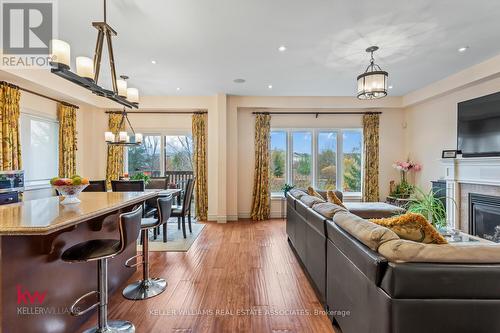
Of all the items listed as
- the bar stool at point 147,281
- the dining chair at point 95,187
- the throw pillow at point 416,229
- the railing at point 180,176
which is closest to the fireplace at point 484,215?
the throw pillow at point 416,229

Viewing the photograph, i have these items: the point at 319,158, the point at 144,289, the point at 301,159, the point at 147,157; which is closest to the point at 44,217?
the point at 144,289

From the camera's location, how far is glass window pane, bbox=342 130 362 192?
6.25m

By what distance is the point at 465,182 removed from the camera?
164 inches

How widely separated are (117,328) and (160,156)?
4.65 m

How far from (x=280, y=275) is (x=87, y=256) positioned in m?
2.11

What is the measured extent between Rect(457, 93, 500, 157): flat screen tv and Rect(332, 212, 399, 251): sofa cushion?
12.1 ft

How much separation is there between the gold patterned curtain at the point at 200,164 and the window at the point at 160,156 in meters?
0.34

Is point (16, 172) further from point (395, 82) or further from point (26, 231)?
point (395, 82)

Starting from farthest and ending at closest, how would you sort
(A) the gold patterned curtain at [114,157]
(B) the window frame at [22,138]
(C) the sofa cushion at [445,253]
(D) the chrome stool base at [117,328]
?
(A) the gold patterned curtain at [114,157], (B) the window frame at [22,138], (D) the chrome stool base at [117,328], (C) the sofa cushion at [445,253]

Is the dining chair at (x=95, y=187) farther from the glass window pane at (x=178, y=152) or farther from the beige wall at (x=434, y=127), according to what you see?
the beige wall at (x=434, y=127)

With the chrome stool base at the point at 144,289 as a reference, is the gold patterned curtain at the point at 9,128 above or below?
above

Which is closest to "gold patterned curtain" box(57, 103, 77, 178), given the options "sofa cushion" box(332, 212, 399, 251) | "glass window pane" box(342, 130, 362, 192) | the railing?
the railing

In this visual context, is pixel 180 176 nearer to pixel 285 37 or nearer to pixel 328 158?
pixel 328 158

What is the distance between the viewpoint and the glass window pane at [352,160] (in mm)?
6250
